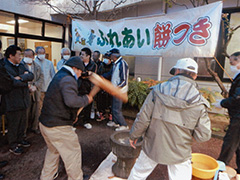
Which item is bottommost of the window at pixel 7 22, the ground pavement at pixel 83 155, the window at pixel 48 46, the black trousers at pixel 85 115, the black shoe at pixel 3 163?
the ground pavement at pixel 83 155

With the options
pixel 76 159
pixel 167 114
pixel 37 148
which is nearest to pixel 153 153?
pixel 167 114

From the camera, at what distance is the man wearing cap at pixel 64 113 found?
8.57 ft

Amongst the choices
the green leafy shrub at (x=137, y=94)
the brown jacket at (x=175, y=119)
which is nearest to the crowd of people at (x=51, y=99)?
the green leafy shrub at (x=137, y=94)

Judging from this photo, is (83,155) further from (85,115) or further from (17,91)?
(17,91)

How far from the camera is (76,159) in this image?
283 centimetres

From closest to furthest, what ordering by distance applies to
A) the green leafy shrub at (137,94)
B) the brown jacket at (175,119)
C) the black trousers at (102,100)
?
the brown jacket at (175,119)
the green leafy shrub at (137,94)
the black trousers at (102,100)

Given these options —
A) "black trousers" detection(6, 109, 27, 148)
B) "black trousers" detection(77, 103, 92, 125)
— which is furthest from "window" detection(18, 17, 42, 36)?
"black trousers" detection(6, 109, 27, 148)

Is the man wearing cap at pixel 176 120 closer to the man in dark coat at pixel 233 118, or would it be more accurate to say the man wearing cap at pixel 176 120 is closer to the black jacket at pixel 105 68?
the man in dark coat at pixel 233 118

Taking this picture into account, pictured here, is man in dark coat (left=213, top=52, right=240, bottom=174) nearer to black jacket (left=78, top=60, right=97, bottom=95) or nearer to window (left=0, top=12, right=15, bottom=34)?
black jacket (left=78, top=60, right=97, bottom=95)

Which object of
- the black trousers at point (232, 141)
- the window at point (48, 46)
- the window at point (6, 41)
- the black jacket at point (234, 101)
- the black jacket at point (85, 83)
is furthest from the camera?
the window at point (48, 46)

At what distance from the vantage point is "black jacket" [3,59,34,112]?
3.95 metres

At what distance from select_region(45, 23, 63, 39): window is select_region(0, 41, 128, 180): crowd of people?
4683 mm

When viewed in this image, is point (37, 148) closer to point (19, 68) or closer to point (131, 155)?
point (19, 68)

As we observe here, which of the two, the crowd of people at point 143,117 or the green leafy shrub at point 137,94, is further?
the green leafy shrub at point 137,94
